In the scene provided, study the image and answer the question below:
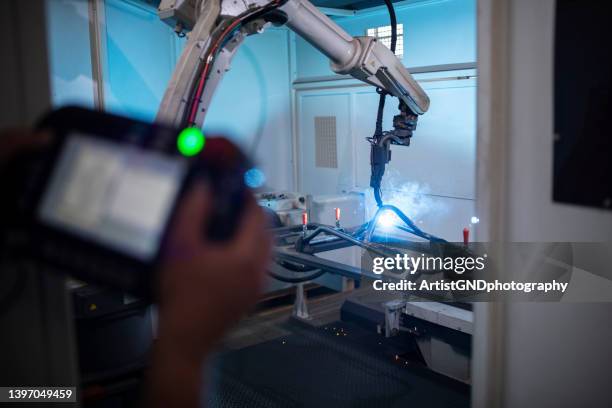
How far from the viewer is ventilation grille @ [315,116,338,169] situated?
6926 millimetres

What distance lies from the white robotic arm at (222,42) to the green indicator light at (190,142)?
7.01ft

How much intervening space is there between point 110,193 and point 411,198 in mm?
5473

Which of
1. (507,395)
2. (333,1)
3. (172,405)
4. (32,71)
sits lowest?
(507,395)

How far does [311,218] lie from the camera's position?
5906mm

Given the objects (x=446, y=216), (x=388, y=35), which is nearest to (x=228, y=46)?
(x=446, y=216)

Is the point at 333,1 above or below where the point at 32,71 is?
above

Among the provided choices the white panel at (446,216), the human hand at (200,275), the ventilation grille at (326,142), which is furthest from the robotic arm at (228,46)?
the ventilation grille at (326,142)

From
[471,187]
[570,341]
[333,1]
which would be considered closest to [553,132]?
[570,341]

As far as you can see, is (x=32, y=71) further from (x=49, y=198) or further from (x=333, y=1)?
(x=333, y=1)

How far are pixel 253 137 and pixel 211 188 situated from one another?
628 cm

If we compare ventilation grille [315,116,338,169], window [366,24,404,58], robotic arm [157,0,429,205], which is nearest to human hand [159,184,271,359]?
robotic arm [157,0,429,205]

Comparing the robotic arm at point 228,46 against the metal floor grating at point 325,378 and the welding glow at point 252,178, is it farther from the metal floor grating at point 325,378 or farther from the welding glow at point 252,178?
the metal floor grating at point 325,378

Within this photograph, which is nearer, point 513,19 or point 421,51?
point 513,19

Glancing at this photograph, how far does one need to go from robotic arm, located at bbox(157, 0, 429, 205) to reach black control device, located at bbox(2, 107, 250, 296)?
6.54ft
